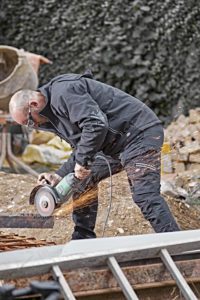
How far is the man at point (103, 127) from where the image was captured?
18.1 ft

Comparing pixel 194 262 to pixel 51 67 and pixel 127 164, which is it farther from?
pixel 51 67

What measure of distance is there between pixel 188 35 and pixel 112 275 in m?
9.40

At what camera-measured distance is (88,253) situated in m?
3.74

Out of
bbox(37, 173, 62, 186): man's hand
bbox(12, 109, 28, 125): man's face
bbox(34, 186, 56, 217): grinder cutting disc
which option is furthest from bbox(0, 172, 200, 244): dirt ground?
bbox(12, 109, 28, 125): man's face

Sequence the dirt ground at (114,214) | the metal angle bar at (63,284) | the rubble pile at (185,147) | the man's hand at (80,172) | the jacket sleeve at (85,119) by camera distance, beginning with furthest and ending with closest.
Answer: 1. the rubble pile at (185,147)
2. the dirt ground at (114,214)
3. the man's hand at (80,172)
4. the jacket sleeve at (85,119)
5. the metal angle bar at (63,284)

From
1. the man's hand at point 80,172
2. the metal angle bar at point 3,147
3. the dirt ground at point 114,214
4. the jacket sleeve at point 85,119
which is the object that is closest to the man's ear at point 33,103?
the jacket sleeve at point 85,119

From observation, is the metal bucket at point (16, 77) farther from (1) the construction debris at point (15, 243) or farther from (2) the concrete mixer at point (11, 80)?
(1) the construction debris at point (15, 243)

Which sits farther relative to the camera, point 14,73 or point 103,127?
point 14,73

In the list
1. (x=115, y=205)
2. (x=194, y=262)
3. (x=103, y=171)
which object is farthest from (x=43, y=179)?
(x=194, y=262)

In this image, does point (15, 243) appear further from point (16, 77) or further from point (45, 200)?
point (16, 77)

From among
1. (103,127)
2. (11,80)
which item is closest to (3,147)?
(11,80)

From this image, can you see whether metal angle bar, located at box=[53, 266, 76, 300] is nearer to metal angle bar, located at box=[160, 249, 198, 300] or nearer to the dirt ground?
metal angle bar, located at box=[160, 249, 198, 300]

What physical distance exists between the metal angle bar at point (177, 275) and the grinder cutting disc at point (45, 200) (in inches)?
78.8

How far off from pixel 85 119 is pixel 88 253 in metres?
1.80
